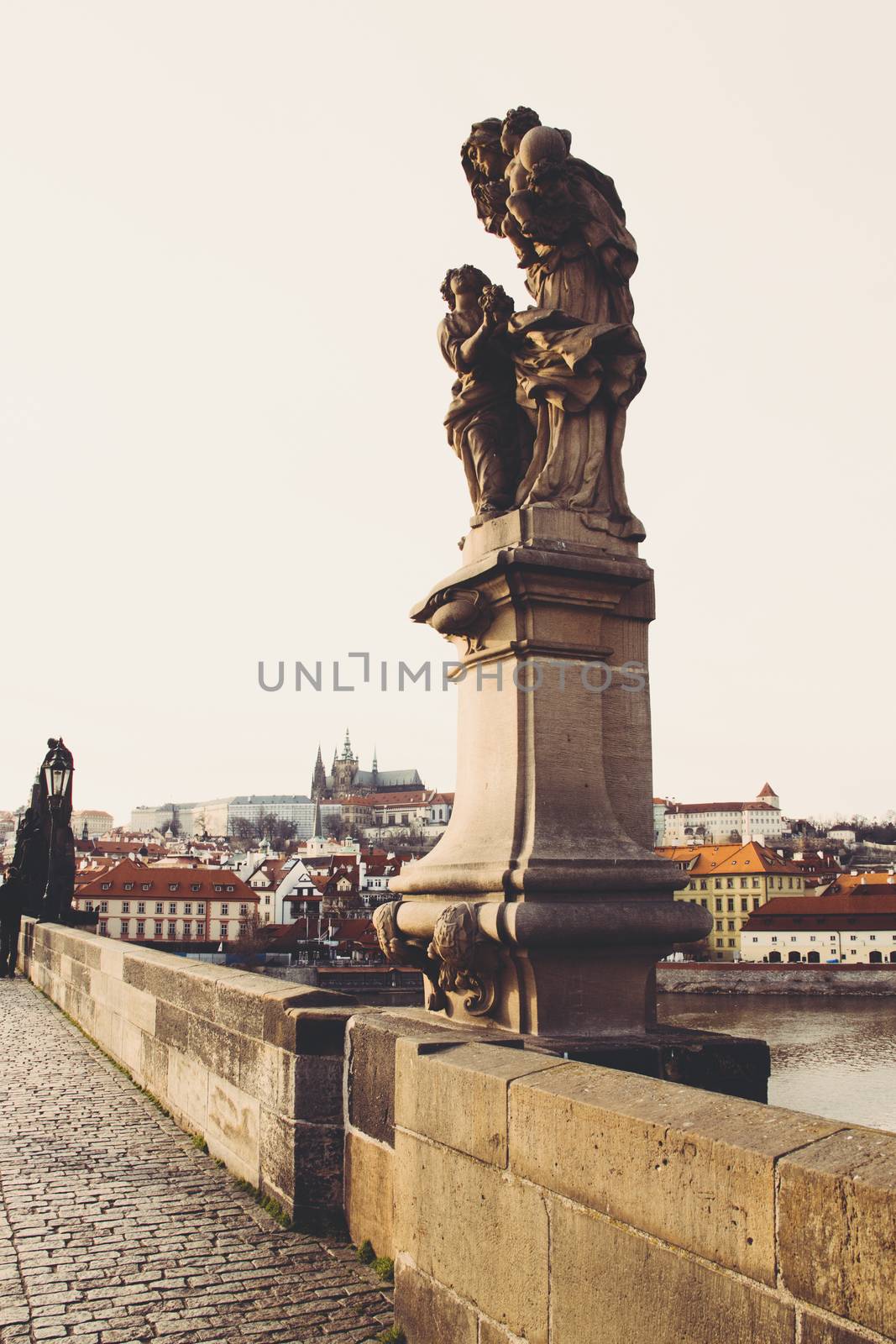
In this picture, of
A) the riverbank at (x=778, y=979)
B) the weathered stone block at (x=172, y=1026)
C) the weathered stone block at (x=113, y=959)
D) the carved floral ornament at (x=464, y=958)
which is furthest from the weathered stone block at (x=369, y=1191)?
the riverbank at (x=778, y=979)

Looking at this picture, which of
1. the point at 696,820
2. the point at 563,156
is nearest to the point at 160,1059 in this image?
the point at 563,156

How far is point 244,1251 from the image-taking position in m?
3.48

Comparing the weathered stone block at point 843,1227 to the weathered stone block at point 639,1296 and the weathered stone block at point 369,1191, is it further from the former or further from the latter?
the weathered stone block at point 369,1191

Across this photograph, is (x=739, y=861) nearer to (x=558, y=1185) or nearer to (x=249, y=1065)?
(x=249, y=1065)

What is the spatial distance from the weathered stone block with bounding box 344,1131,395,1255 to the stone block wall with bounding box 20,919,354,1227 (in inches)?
3.4

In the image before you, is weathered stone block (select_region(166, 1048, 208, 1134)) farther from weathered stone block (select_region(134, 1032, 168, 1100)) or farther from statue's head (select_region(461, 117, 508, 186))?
statue's head (select_region(461, 117, 508, 186))

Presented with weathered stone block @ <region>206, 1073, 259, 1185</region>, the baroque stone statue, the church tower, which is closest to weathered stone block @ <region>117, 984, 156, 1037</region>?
weathered stone block @ <region>206, 1073, 259, 1185</region>

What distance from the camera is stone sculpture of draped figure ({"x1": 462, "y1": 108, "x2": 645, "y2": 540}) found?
13.3ft

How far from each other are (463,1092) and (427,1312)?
0.53 m

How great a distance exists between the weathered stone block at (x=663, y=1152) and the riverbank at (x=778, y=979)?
5583cm

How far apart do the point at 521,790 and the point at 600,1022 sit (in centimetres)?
75

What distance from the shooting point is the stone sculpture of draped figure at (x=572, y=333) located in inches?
159

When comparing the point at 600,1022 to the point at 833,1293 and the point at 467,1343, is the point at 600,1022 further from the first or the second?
the point at 833,1293

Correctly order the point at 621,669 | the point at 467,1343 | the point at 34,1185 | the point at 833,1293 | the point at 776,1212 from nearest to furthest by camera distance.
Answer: the point at 833,1293 → the point at 776,1212 → the point at 467,1343 → the point at 621,669 → the point at 34,1185
